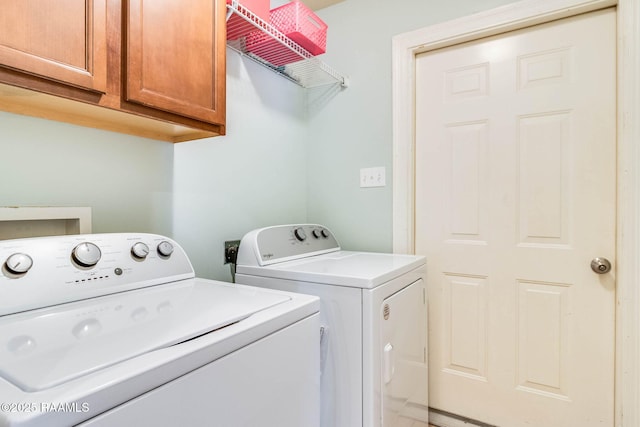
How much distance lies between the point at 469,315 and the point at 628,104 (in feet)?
3.83

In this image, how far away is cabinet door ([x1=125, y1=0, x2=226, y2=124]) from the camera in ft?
3.09

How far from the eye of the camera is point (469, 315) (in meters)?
1.81

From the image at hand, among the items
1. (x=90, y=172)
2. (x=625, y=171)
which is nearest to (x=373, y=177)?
(x=625, y=171)

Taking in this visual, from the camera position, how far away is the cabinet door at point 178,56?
0.94m

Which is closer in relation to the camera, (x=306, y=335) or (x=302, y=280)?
(x=306, y=335)

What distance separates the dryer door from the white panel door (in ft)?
1.05

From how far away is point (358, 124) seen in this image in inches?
81.7

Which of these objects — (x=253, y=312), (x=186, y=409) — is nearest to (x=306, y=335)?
(x=253, y=312)

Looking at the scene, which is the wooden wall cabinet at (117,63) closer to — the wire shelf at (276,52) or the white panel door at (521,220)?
the wire shelf at (276,52)

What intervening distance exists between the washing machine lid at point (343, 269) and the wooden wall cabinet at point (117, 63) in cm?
58

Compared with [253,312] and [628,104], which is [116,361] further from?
[628,104]

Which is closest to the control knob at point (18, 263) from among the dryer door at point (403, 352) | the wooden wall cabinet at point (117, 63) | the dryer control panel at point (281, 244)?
the wooden wall cabinet at point (117, 63)

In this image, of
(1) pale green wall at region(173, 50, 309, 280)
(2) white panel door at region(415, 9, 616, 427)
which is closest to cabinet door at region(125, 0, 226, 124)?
(1) pale green wall at region(173, 50, 309, 280)

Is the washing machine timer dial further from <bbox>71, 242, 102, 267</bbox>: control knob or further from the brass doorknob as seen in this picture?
the brass doorknob
